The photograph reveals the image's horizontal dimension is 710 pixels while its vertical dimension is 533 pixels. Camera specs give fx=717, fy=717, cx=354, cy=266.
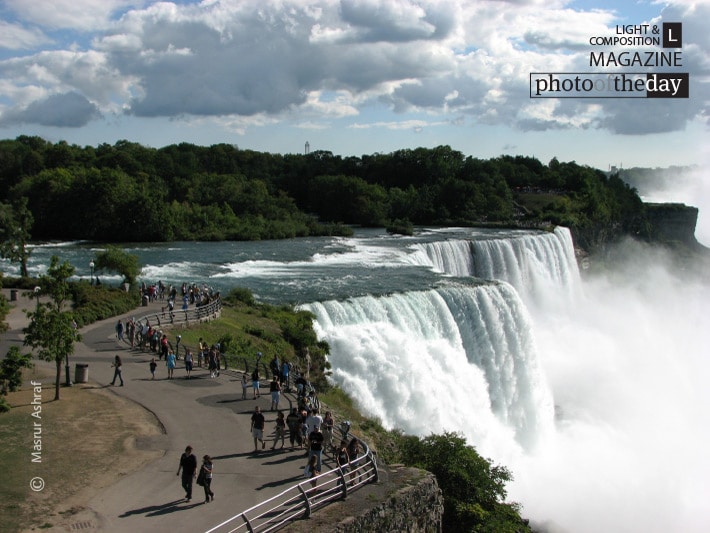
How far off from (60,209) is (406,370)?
54.2 metres

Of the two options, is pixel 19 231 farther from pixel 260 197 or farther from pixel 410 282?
pixel 260 197

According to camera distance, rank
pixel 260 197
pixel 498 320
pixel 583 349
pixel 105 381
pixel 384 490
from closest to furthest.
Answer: pixel 384 490 < pixel 105 381 < pixel 498 320 < pixel 583 349 < pixel 260 197

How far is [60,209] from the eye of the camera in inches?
2739

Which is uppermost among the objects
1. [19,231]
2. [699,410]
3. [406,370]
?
[19,231]

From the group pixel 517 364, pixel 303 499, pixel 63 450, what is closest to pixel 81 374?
pixel 63 450

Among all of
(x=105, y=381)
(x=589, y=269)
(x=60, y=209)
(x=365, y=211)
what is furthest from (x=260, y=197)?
(x=105, y=381)

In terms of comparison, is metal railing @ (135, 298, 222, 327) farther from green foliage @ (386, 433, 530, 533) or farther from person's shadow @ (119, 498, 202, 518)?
person's shadow @ (119, 498, 202, 518)

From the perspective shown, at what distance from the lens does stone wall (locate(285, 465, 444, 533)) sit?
37.0 ft

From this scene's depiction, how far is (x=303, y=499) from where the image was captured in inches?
445

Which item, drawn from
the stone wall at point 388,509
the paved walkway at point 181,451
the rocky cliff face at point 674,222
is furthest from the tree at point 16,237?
the rocky cliff face at point 674,222

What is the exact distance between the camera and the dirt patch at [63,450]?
38.7ft

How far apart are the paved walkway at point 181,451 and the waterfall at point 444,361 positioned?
20.9 ft

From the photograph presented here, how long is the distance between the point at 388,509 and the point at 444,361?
15705mm

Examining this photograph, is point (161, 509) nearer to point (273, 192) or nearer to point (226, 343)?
point (226, 343)
